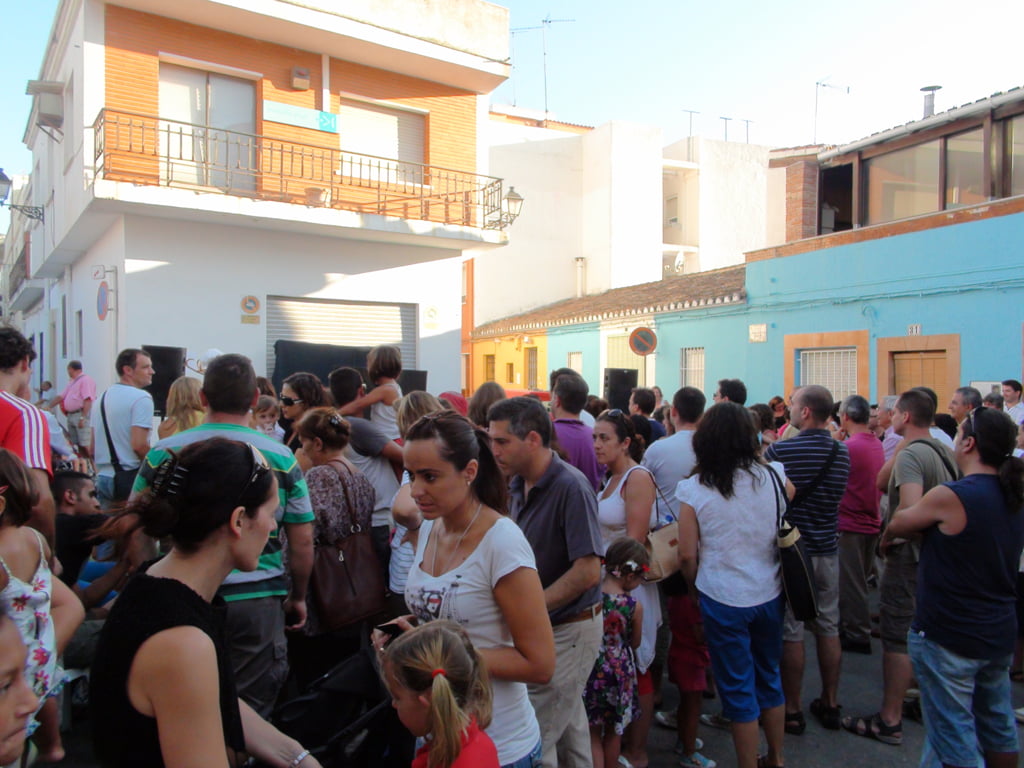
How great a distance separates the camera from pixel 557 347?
23.8 m

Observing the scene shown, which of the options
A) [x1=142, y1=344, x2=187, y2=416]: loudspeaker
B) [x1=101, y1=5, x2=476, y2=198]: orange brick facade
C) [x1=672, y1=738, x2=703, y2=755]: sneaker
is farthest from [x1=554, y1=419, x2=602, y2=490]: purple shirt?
[x1=101, y1=5, x2=476, y2=198]: orange brick facade

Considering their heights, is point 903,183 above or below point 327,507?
above

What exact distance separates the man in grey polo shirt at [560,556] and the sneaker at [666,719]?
1733 millimetres

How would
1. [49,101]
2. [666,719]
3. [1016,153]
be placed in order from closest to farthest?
[666,719] < [1016,153] < [49,101]

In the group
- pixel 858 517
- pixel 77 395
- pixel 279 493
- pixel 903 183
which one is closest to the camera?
pixel 279 493

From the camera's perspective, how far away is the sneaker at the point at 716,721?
434cm

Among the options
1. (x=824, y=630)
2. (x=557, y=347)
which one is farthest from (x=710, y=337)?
(x=824, y=630)

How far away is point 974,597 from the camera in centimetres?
311

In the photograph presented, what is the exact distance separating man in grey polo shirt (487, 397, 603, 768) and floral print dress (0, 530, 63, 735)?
1.82m

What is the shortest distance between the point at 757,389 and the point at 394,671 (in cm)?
1506

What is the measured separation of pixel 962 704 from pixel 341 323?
33.7 ft

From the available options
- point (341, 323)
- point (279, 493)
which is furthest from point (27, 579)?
point (341, 323)

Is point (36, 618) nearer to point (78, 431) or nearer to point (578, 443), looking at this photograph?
point (578, 443)

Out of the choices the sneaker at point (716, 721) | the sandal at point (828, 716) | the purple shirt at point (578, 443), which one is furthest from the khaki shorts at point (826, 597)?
the purple shirt at point (578, 443)
